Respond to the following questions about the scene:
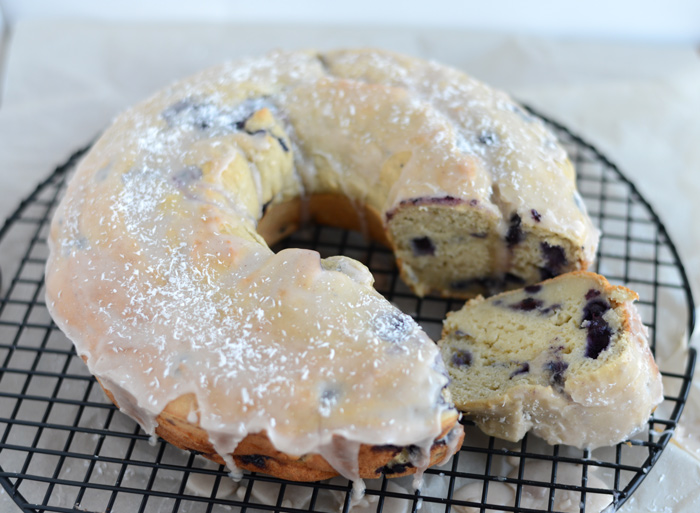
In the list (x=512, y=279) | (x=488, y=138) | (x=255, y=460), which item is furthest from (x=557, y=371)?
(x=255, y=460)

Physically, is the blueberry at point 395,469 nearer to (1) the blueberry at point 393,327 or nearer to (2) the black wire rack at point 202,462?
(2) the black wire rack at point 202,462

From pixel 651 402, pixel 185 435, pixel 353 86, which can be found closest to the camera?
pixel 185 435

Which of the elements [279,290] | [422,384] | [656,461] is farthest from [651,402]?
[279,290]

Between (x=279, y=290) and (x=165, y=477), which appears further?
(x=165, y=477)

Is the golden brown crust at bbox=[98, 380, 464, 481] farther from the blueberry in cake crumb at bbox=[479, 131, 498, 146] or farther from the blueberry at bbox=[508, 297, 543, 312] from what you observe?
the blueberry in cake crumb at bbox=[479, 131, 498, 146]

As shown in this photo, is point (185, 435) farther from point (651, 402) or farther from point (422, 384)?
point (651, 402)

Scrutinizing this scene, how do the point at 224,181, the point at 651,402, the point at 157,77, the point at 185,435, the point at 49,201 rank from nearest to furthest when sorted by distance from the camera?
the point at 185,435, the point at 651,402, the point at 224,181, the point at 49,201, the point at 157,77
